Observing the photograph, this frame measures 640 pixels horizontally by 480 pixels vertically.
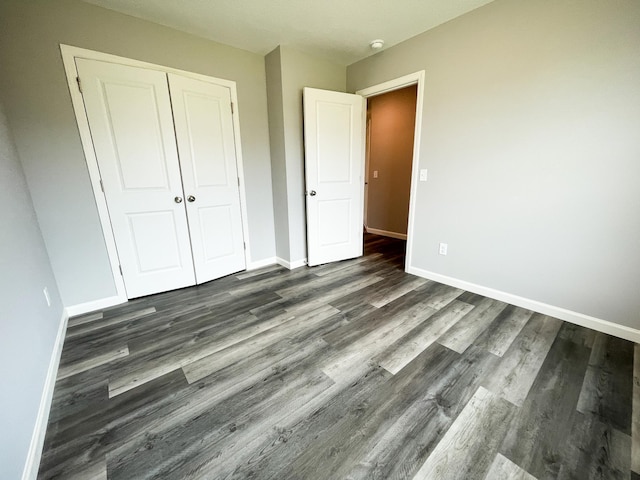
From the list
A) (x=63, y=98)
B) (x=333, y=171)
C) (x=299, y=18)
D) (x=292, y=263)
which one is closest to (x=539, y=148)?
(x=333, y=171)

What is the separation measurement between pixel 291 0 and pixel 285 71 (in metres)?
0.76

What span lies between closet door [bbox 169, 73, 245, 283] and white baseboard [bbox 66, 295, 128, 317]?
72 cm

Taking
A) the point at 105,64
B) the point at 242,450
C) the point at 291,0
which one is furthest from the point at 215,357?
the point at 291,0

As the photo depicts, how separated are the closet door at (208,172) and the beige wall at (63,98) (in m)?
0.27

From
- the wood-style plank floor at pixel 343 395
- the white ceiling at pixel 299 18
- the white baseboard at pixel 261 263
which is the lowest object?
the wood-style plank floor at pixel 343 395

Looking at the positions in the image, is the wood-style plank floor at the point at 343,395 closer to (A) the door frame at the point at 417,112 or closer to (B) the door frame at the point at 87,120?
(B) the door frame at the point at 87,120

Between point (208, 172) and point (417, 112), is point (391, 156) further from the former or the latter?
point (208, 172)

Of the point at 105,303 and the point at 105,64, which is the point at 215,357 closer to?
the point at 105,303

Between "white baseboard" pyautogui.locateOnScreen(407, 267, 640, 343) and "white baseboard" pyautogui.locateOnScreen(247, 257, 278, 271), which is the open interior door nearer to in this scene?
"white baseboard" pyautogui.locateOnScreen(247, 257, 278, 271)

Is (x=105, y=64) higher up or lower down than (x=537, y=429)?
higher up

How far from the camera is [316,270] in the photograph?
126 inches

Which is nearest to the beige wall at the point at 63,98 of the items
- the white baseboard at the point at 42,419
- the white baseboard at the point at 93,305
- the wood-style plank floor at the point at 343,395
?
the white baseboard at the point at 93,305

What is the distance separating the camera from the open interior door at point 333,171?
2.94 m

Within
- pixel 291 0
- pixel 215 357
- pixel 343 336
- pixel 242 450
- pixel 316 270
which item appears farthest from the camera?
pixel 316 270
